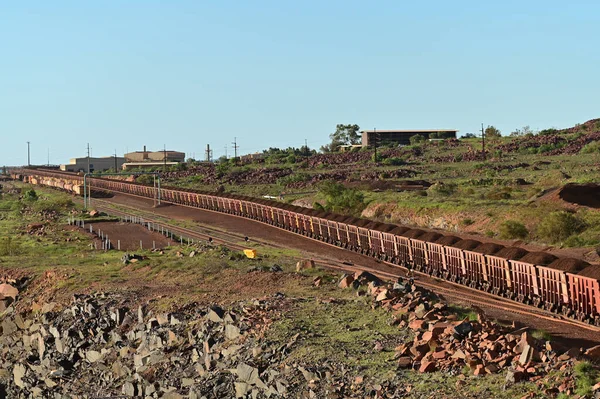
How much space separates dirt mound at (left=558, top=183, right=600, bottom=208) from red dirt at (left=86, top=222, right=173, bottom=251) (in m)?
30.6

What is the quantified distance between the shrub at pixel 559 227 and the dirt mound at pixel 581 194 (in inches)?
320

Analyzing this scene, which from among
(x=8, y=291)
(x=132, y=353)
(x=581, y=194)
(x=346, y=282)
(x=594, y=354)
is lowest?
(x=132, y=353)

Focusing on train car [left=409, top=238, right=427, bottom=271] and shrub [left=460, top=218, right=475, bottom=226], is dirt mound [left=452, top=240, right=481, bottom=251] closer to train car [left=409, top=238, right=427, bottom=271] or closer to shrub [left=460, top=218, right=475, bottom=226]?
train car [left=409, top=238, right=427, bottom=271]

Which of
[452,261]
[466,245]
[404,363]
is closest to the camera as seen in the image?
[404,363]

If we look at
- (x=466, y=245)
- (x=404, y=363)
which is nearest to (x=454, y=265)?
(x=466, y=245)

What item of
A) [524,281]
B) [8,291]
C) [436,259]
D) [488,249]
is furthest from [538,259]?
[8,291]

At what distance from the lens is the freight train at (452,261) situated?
33.9 m

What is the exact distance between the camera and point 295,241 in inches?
2569

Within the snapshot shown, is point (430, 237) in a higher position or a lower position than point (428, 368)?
higher

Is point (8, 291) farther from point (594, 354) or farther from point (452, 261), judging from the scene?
point (594, 354)

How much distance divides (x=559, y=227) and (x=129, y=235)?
31.9 meters

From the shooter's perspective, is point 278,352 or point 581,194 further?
point 581,194

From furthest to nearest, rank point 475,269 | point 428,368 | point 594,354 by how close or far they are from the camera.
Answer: point 475,269 → point 428,368 → point 594,354

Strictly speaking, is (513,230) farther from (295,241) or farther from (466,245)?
(466,245)
